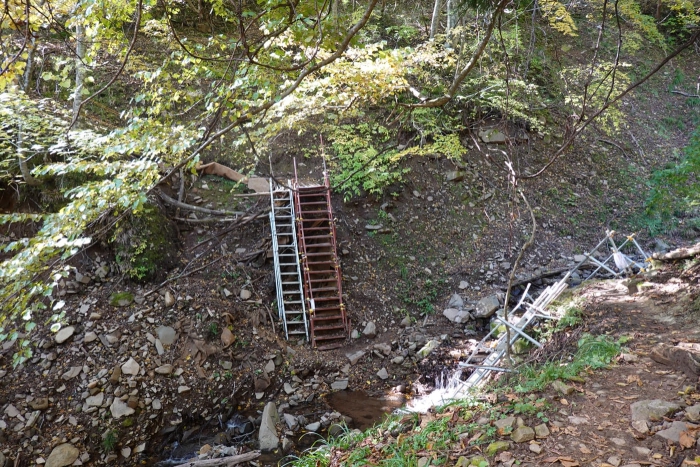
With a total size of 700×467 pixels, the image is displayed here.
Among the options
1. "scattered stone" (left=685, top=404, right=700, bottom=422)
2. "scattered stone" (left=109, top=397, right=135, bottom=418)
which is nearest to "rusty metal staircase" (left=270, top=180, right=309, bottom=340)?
"scattered stone" (left=109, top=397, right=135, bottom=418)

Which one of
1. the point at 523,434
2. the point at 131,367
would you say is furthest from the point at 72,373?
the point at 523,434

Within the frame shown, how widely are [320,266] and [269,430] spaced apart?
3.10 meters

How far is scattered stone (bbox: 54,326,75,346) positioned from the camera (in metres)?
6.05

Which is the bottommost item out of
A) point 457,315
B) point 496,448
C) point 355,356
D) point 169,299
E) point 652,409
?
point 355,356

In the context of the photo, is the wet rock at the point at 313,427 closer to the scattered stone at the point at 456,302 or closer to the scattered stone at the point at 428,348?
the scattered stone at the point at 428,348

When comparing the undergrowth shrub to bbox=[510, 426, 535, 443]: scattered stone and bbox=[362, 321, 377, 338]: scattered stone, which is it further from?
bbox=[510, 426, 535, 443]: scattered stone

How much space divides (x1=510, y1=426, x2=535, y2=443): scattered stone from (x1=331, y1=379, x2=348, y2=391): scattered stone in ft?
12.3

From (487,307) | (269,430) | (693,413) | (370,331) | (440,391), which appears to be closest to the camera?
(693,413)

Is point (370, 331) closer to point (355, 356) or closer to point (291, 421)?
point (355, 356)

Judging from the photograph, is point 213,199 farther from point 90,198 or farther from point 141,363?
point 90,198

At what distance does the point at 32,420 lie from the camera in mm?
5371

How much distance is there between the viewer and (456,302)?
7902mm

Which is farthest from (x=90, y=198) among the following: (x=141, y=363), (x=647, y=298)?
(x=647, y=298)

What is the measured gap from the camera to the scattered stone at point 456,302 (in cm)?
784
